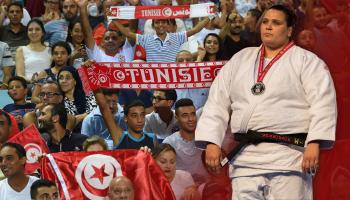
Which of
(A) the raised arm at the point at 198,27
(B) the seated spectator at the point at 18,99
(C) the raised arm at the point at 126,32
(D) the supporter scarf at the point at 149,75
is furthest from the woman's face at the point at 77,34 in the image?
(D) the supporter scarf at the point at 149,75

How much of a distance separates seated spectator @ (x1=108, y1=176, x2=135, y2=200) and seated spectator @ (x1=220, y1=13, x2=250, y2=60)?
2998mm

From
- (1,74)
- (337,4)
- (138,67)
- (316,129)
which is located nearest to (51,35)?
(1,74)

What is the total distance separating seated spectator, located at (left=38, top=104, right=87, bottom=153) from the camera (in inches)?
300

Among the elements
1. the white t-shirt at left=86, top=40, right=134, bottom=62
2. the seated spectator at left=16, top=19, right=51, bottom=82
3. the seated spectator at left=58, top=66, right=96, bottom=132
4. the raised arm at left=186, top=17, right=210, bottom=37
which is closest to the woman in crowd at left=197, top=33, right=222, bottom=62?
the raised arm at left=186, top=17, right=210, bottom=37

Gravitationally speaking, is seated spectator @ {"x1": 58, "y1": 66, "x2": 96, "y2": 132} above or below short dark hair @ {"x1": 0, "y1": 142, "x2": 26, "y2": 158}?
above

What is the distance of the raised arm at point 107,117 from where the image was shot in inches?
292

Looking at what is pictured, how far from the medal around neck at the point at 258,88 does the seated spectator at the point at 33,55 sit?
4.67 metres

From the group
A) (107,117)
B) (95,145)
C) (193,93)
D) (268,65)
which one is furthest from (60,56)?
(268,65)

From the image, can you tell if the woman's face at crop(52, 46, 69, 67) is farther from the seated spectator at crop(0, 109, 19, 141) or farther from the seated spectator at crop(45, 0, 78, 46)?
the seated spectator at crop(0, 109, 19, 141)

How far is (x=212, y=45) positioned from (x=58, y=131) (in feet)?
6.50

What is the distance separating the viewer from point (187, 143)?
720 cm

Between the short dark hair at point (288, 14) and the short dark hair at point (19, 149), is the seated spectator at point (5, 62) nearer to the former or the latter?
the short dark hair at point (19, 149)

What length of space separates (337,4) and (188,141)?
5.64 ft

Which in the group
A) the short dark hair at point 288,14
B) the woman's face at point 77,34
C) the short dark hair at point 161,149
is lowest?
the short dark hair at point 161,149
